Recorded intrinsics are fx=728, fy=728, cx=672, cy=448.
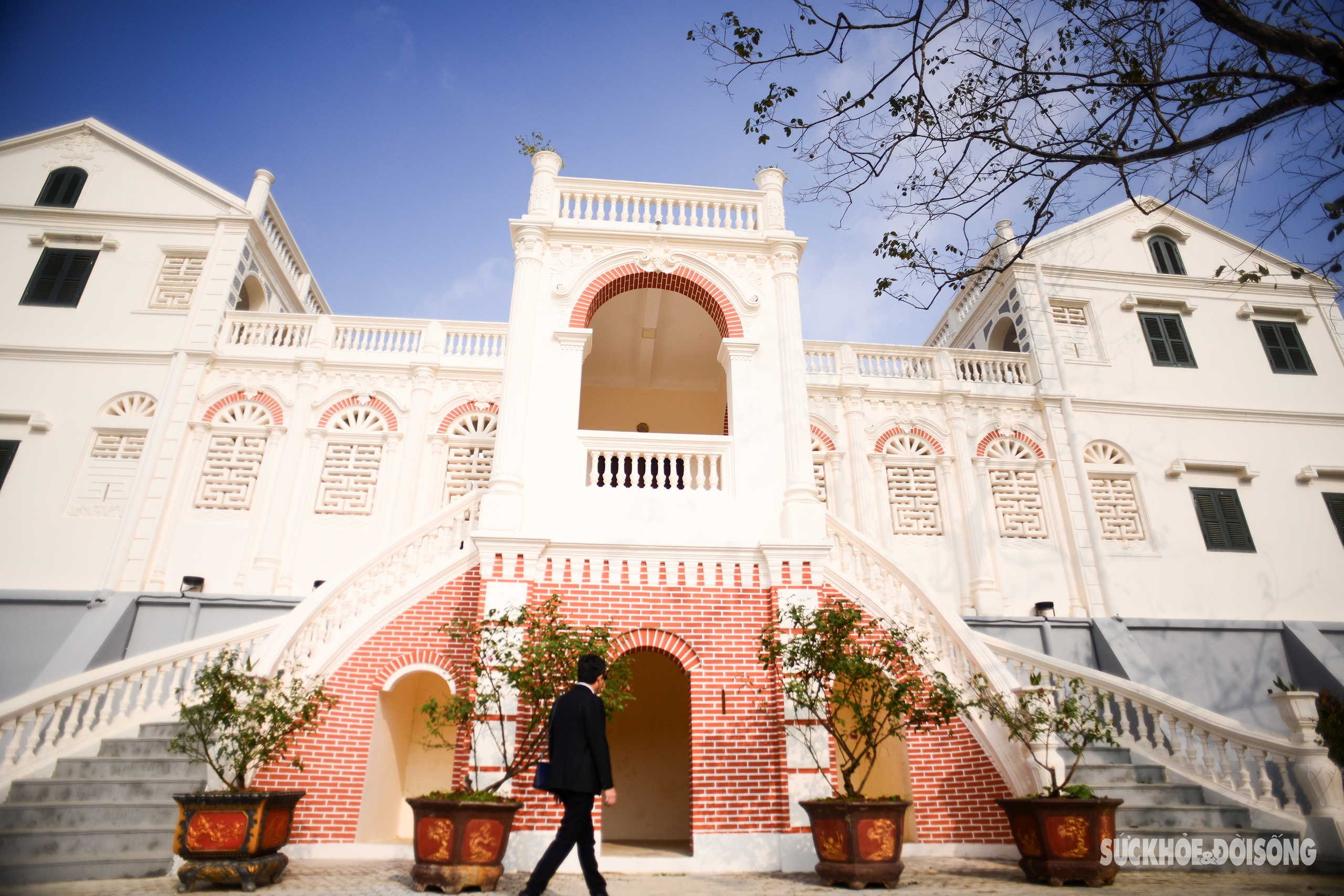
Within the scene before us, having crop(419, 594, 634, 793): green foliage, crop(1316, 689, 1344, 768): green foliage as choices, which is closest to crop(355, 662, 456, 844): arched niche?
crop(419, 594, 634, 793): green foliage

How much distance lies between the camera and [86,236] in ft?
44.0

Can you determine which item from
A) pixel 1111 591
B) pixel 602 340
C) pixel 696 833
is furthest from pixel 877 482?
pixel 696 833

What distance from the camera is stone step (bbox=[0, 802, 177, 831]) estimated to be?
19.7ft

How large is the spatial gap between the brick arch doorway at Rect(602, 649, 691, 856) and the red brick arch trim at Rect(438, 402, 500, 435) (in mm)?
5269

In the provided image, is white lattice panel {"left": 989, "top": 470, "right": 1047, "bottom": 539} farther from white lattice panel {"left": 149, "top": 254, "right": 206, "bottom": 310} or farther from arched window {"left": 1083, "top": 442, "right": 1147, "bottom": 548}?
white lattice panel {"left": 149, "top": 254, "right": 206, "bottom": 310}

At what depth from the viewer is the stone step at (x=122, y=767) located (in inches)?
261

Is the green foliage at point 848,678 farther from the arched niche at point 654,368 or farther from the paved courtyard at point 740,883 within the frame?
the arched niche at point 654,368

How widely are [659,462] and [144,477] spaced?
8792mm

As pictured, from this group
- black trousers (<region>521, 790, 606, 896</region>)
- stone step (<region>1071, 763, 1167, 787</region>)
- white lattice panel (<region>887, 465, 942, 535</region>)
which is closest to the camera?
black trousers (<region>521, 790, 606, 896</region>)

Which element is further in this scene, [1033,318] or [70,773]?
[1033,318]

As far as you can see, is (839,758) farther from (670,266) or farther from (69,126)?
(69,126)

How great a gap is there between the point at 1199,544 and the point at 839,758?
8.93 metres

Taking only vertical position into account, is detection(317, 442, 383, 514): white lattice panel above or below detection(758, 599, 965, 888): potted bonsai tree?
above

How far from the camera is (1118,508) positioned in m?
13.0
